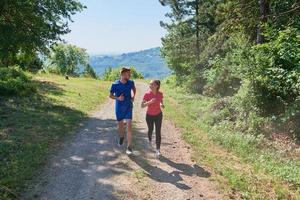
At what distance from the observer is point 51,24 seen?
24219 mm

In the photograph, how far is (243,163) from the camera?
11.2m

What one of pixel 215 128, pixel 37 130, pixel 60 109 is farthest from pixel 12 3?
pixel 215 128

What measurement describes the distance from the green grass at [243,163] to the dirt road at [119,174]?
0.45 metres

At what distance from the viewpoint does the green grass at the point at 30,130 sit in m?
9.35

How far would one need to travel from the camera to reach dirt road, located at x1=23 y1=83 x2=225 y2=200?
27.6ft

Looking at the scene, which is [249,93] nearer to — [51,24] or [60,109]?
[60,109]

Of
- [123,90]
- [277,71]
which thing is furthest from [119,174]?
[277,71]

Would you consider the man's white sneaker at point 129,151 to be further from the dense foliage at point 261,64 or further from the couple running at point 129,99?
the dense foliage at point 261,64

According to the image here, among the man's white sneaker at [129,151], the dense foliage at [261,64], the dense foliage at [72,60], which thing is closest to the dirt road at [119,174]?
the man's white sneaker at [129,151]

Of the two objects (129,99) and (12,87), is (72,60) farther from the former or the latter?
(129,99)

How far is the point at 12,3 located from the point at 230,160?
51.2ft

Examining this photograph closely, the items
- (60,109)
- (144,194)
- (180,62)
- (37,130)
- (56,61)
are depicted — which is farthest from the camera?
(56,61)

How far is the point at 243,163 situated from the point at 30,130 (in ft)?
24.5

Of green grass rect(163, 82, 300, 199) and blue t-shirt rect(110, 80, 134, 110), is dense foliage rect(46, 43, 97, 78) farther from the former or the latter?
blue t-shirt rect(110, 80, 134, 110)
